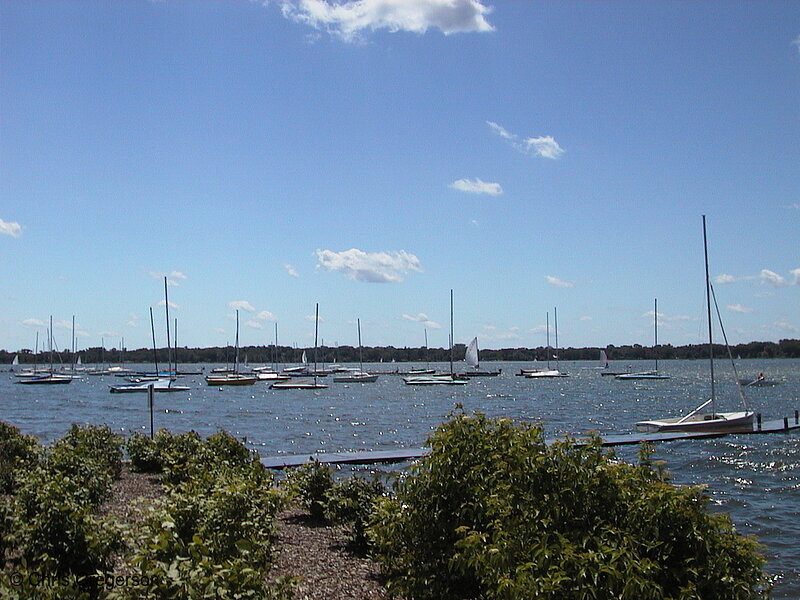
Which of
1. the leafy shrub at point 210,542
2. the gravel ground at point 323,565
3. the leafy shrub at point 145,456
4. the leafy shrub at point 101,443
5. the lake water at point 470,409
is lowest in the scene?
the lake water at point 470,409

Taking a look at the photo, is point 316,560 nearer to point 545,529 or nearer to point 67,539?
point 67,539

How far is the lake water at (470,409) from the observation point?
1911 centimetres

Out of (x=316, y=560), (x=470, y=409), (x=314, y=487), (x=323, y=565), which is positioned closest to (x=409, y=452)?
(x=314, y=487)

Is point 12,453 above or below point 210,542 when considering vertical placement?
below

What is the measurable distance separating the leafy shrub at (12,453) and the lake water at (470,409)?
7643mm

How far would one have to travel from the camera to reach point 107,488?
39.3 ft

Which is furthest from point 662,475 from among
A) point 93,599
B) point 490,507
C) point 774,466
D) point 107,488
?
point 774,466

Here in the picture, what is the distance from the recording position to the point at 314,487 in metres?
12.6

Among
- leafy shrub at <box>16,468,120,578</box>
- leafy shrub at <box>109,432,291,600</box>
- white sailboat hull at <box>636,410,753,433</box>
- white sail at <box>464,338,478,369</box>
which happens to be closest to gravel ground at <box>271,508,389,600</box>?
leafy shrub at <box>109,432,291,600</box>

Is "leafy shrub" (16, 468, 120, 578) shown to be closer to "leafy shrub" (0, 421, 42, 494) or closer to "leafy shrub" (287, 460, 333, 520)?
"leafy shrub" (287, 460, 333, 520)

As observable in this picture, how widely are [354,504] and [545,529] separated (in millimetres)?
4892

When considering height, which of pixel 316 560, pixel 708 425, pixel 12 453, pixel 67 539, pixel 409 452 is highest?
pixel 67 539

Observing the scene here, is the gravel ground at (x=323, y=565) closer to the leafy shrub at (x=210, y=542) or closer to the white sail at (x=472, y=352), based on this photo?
the leafy shrub at (x=210, y=542)

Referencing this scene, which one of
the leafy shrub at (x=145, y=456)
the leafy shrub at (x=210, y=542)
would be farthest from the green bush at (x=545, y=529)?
the leafy shrub at (x=145, y=456)
